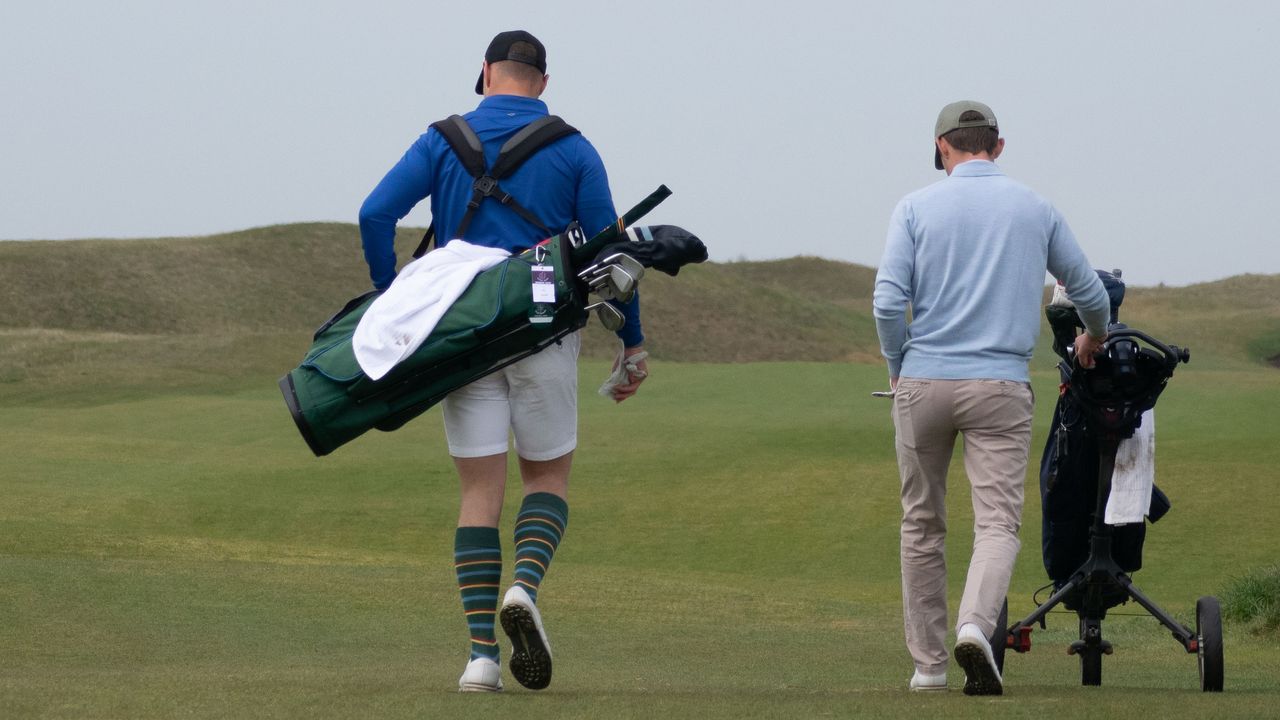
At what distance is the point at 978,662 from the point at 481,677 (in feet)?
4.60

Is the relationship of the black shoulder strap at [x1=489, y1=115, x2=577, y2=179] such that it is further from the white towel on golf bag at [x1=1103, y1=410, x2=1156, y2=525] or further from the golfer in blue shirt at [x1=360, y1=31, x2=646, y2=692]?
the white towel on golf bag at [x1=1103, y1=410, x2=1156, y2=525]

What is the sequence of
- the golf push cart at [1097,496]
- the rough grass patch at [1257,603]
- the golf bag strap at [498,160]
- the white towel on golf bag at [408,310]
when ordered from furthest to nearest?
1. the rough grass patch at [1257,603]
2. the golf push cart at [1097,496]
3. the golf bag strap at [498,160]
4. the white towel on golf bag at [408,310]

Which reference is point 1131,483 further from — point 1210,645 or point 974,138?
point 974,138

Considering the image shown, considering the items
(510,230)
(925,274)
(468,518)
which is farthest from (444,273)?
(925,274)

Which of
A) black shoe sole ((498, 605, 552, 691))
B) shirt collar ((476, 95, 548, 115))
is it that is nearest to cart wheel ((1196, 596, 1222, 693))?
black shoe sole ((498, 605, 552, 691))

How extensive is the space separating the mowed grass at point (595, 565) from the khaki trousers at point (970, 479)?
293 mm

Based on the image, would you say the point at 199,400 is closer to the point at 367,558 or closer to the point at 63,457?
the point at 63,457

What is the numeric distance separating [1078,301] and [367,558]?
8228mm

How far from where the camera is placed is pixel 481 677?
15.2ft

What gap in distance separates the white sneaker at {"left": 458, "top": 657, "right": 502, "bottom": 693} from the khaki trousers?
4.26 ft

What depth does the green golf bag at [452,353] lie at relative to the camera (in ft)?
15.2

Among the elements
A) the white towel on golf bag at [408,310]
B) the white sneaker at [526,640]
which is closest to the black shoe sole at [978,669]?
the white sneaker at [526,640]

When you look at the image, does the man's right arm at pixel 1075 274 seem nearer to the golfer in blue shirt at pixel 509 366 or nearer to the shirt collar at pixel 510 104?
the golfer in blue shirt at pixel 509 366

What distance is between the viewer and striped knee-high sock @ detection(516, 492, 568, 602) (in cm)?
477
